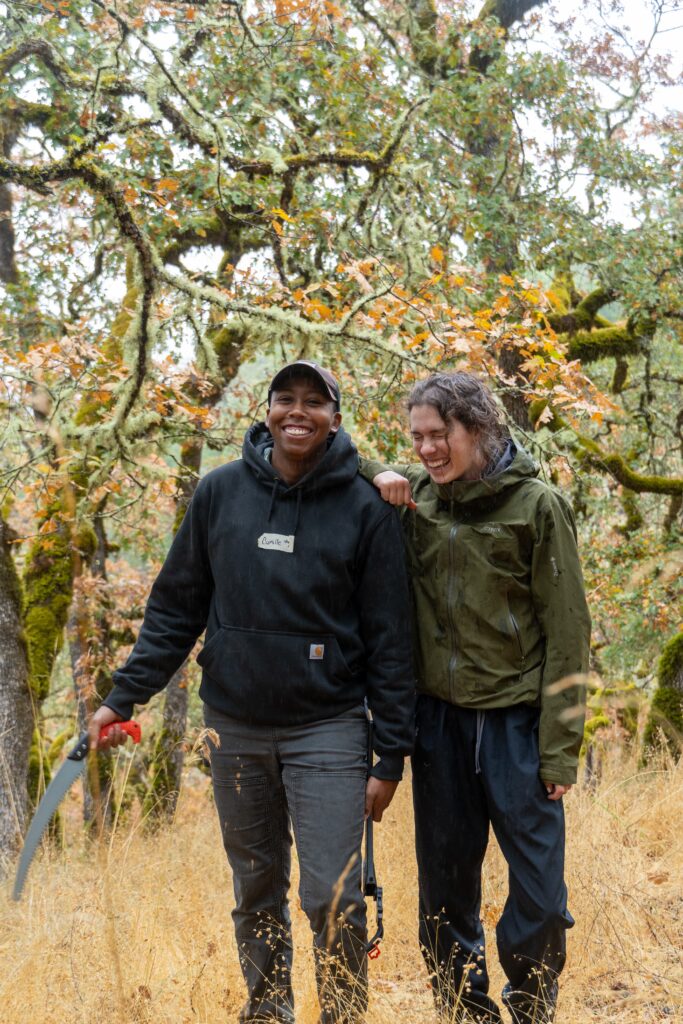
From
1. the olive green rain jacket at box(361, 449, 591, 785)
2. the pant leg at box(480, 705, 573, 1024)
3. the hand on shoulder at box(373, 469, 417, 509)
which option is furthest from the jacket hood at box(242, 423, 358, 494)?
the pant leg at box(480, 705, 573, 1024)

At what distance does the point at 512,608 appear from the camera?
2812 millimetres

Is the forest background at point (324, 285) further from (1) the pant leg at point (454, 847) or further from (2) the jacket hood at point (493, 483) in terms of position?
(2) the jacket hood at point (493, 483)

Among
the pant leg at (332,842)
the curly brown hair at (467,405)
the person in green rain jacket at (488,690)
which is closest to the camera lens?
the pant leg at (332,842)

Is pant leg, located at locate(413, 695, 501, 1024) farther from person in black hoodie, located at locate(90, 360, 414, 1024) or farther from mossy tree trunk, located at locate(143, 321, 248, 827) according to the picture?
mossy tree trunk, located at locate(143, 321, 248, 827)

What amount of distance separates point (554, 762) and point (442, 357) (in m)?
2.80

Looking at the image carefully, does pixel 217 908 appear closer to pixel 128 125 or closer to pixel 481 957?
pixel 481 957

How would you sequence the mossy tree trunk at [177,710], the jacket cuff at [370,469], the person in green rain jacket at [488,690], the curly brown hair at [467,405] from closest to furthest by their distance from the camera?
the person in green rain jacket at [488,690], the curly brown hair at [467,405], the jacket cuff at [370,469], the mossy tree trunk at [177,710]

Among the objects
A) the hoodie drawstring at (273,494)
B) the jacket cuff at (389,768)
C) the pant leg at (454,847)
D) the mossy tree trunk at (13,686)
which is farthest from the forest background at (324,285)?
the hoodie drawstring at (273,494)

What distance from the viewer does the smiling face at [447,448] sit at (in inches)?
114

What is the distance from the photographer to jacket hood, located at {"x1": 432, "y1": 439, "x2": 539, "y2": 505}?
283cm

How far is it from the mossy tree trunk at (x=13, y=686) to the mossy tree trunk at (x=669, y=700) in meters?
4.77

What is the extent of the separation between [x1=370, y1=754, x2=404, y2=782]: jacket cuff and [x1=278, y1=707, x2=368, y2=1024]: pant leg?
52mm

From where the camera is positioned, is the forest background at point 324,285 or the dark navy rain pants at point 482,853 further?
the forest background at point 324,285

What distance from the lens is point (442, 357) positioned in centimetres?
493
